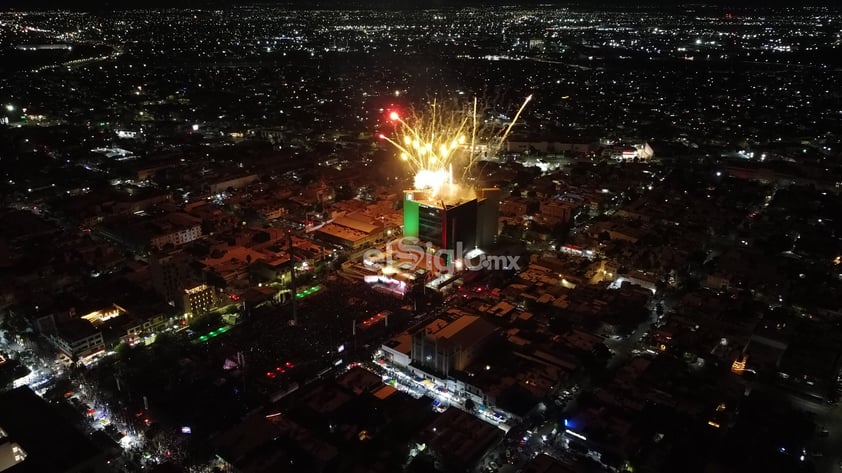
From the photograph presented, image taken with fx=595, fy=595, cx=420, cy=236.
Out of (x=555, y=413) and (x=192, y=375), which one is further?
(x=192, y=375)

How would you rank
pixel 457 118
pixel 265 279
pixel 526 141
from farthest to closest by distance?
pixel 457 118 < pixel 526 141 < pixel 265 279

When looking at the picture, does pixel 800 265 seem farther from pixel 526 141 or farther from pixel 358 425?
pixel 526 141

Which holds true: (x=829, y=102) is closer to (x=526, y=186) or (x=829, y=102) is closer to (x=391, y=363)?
(x=526, y=186)

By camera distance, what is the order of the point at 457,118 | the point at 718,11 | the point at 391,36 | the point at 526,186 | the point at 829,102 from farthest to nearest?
the point at 718,11
the point at 391,36
the point at 829,102
the point at 457,118
the point at 526,186

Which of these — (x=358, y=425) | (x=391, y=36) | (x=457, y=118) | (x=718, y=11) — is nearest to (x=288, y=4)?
(x=391, y=36)

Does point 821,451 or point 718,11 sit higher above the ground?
point 718,11

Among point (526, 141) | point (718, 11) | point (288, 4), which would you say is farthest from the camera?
point (288, 4)

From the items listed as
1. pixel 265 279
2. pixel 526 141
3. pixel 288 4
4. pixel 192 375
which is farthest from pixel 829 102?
pixel 288 4

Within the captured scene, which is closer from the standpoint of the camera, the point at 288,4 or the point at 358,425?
the point at 358,425

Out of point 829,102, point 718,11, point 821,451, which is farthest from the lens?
point 718,11
